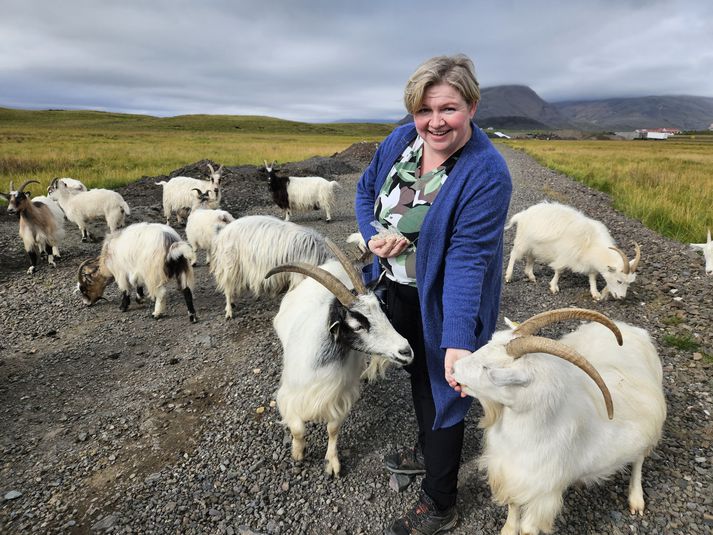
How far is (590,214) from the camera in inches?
461

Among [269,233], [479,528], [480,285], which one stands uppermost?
[480,285]

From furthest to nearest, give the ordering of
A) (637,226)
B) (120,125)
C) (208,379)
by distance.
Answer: (120,125)
(637,226)
(208,379)

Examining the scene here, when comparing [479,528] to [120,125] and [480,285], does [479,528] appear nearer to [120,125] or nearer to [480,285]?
[480,285]

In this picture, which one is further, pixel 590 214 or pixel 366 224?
pixel 590 214

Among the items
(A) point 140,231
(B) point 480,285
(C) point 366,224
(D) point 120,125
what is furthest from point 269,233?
(D) point 120,125

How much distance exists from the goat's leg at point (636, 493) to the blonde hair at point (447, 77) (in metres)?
3.06

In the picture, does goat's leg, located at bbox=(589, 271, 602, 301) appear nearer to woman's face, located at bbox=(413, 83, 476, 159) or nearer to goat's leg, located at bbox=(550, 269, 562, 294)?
goat's leg, located at bbox=(550, 269, 562, 294)

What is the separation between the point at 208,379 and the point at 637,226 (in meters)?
11.0

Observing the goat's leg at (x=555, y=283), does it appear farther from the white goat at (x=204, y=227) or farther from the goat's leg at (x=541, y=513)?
the white goat at (x=204, y=227)

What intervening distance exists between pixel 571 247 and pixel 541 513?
5526mm

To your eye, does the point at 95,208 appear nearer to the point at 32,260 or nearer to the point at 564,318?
the point at 32,260

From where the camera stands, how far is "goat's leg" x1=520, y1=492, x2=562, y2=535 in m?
2.63

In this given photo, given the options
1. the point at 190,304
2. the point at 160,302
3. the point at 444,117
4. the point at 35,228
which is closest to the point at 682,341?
the point at 444,117

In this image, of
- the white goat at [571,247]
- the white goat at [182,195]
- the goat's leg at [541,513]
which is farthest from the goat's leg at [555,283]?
the white goat at [182,195]
